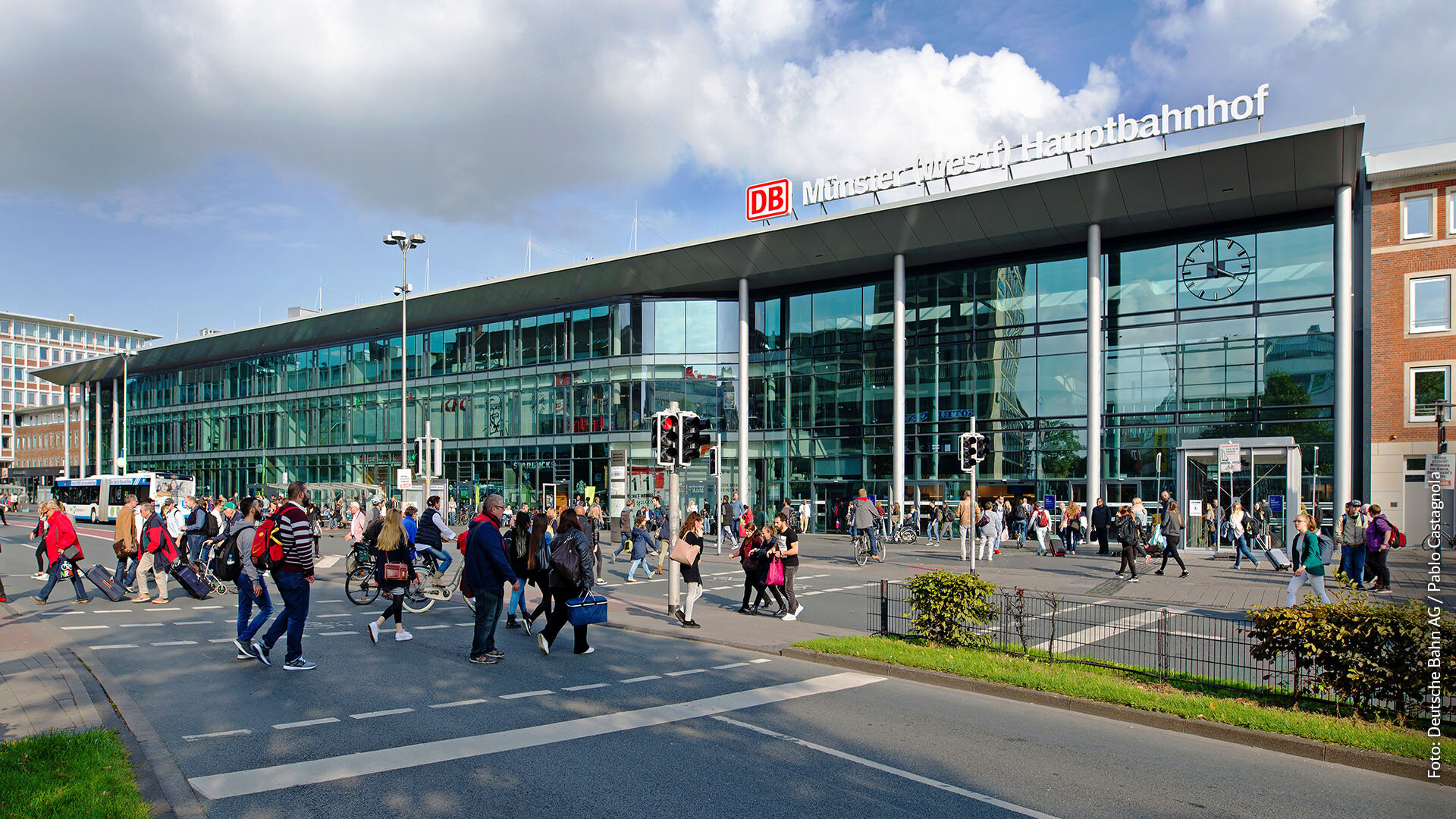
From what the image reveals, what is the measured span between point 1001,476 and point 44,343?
13045cm

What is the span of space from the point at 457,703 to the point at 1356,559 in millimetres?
16785

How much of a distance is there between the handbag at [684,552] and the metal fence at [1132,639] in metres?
2.76

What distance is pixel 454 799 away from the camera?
5719 mm

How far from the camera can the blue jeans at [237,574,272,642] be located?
10.2m

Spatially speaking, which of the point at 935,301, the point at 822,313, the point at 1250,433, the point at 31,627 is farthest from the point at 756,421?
the point at 31,627

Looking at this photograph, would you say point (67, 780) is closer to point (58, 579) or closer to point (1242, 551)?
point (58, 579)

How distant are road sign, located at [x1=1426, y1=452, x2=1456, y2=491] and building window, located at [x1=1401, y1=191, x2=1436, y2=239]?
279 inches

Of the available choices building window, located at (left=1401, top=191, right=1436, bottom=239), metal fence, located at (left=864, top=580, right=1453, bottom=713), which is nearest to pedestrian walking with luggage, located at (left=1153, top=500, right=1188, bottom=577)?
metal fence, located at (left=864, top=580, right=1453, bottom=713)

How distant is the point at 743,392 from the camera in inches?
1671

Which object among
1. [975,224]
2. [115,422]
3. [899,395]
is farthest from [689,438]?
[115,422]

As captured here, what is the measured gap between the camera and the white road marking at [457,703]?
816 centimetres

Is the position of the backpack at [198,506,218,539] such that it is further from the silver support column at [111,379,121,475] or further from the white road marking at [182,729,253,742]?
the silver support column at [111,379,121,475]

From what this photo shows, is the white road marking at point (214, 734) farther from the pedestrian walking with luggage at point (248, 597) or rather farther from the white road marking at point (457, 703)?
the pedestrian walking with luggage at point (248, 597)

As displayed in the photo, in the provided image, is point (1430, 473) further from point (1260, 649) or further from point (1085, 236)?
point (1260, 649)
